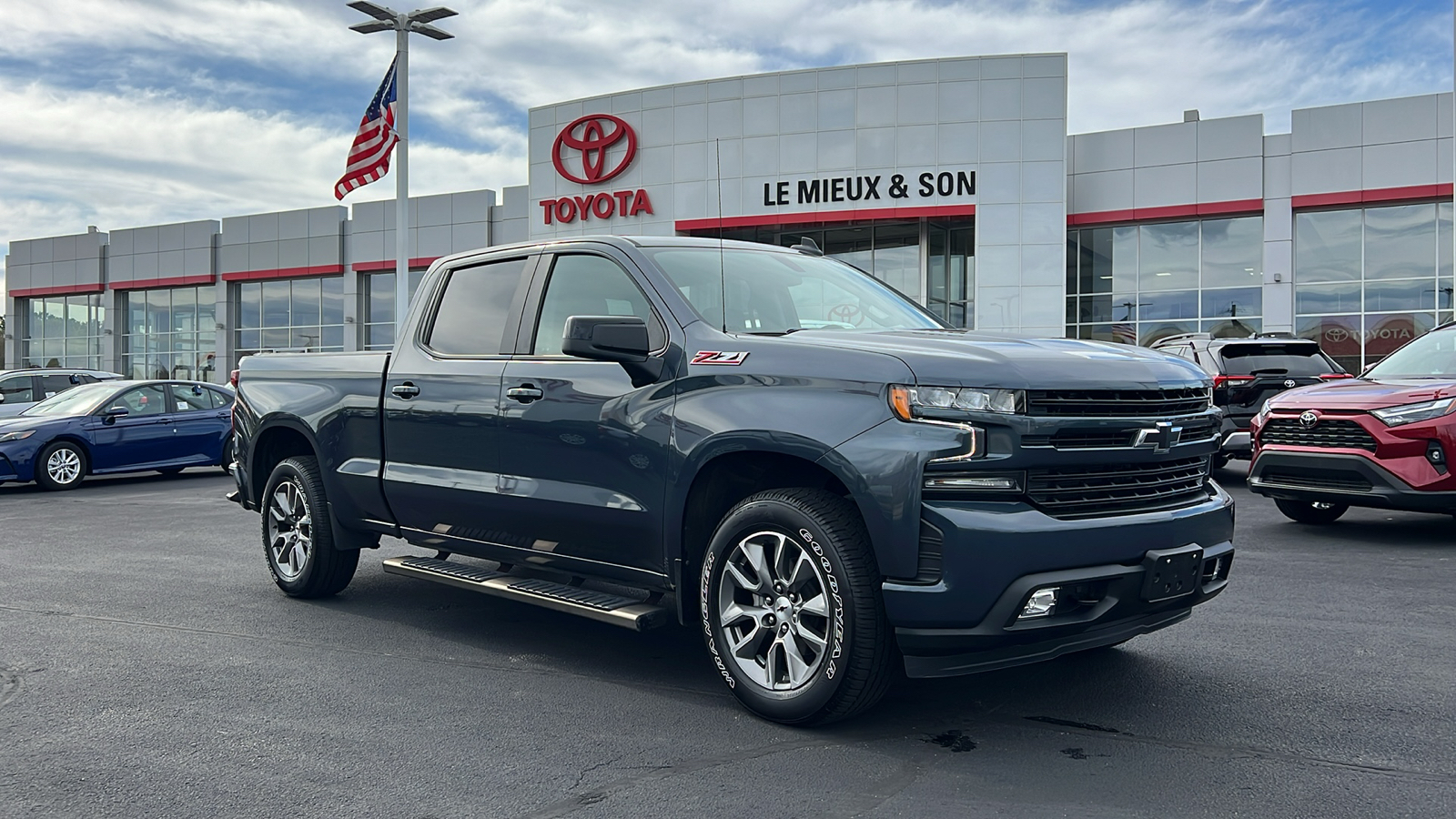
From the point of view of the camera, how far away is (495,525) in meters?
5.67

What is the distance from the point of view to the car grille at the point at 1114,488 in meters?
4.07

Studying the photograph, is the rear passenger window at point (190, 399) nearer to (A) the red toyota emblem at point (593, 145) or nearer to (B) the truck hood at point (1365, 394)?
(B) the truck hood at point (1365, 394)

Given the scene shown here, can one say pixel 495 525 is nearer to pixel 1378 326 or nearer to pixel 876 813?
pixel 876 813

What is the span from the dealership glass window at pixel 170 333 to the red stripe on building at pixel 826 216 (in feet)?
74.1

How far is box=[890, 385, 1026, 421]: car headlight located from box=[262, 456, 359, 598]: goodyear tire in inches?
158

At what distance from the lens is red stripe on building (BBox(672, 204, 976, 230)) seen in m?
29.5

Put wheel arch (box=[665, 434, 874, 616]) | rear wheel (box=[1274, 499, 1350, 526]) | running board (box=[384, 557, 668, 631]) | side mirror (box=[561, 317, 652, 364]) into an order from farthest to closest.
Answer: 1. rear wheel (box=[1274, 499, 1350, 526])
2. running board (box=[384, 557, 668, 631])
3. side mirror (box=[561, 317, 652, 364])
4. wheel arch (box=[665, 434, 874, 616])

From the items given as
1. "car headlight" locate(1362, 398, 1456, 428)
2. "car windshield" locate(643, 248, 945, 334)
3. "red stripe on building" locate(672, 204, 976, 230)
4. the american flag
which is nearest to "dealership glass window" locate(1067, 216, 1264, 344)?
"red stripe on building" locate(672, 204, 976, 230)

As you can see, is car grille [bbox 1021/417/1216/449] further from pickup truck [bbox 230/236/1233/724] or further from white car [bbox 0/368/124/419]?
white car [bbox 0/368/124/419]

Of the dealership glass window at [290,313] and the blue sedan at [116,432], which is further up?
the dealership glass window at [290,313]

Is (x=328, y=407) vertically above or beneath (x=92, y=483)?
above

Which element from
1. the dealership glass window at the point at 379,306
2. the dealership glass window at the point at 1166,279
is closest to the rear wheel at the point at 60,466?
the dealership glass window at the point at 1166,279

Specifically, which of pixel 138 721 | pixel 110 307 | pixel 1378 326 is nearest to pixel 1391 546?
pixel 138 721

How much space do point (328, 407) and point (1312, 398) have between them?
719 centimetres
